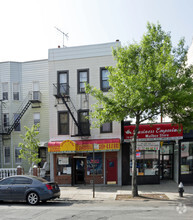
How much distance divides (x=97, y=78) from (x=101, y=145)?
4.81 meters

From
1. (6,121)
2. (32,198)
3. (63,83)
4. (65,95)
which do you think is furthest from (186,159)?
(6,121)

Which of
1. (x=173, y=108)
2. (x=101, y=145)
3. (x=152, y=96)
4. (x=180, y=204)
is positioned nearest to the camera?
(x=180, y=204)

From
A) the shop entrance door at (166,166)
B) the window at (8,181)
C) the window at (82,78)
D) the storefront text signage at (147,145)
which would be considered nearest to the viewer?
the window at (8,181)

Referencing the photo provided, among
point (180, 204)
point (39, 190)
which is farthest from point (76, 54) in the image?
point (180, 204)

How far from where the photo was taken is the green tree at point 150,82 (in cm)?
1297

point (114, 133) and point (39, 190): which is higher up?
point (114, 133)

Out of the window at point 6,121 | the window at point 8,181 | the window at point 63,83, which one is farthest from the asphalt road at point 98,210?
the window at point 6,121

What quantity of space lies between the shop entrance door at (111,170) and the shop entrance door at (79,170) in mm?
1871

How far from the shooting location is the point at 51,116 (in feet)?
63.8

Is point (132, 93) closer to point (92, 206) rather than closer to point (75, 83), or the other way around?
point (92, 206)

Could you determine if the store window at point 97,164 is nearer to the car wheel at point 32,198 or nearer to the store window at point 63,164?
the store window at point 63,164

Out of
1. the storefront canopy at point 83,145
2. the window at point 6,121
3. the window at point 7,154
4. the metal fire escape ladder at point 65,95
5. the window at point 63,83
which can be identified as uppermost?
the window at point 63,83

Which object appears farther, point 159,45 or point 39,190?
point 159,45

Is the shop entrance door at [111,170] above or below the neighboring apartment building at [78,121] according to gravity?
below
